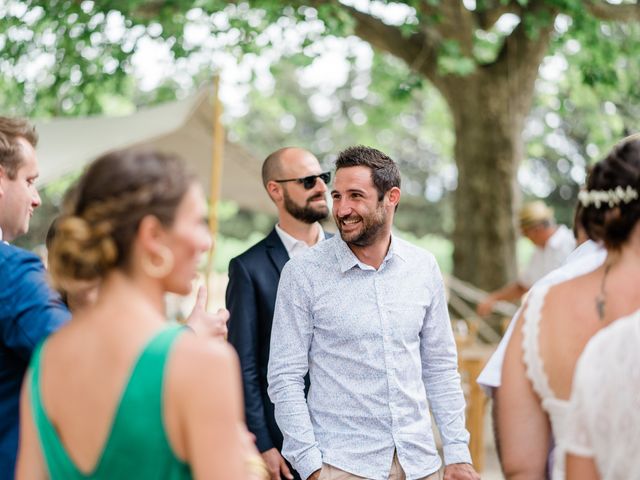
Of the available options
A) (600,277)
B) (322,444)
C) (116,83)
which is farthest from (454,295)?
(600,277)

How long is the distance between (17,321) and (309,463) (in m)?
1.38

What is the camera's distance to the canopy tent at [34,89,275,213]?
9.84 meters

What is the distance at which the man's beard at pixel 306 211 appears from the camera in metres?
4.45

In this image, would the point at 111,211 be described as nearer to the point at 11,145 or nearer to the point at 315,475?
the point at 11,145

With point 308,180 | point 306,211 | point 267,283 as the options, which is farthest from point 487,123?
point 267,283

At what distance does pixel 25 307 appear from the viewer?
245 cm

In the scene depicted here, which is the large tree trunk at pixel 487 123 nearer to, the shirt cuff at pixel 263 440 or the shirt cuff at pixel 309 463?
the shirt cuff at pixel 263 440

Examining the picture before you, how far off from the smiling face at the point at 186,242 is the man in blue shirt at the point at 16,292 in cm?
65

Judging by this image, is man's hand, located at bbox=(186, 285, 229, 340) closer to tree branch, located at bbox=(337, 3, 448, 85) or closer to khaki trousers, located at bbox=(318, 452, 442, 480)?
khaki trousers, located at bbox=(318, 452, 442, 480)

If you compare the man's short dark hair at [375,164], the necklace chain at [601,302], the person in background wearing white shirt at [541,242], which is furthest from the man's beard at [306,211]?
the person in background wearing white shirt at [541,242]

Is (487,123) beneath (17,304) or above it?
above

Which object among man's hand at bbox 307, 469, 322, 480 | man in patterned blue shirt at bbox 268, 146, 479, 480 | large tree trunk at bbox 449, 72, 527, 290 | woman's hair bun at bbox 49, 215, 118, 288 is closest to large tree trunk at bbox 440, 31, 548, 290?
large tree trunk at bbox 449, 72, 527, 290

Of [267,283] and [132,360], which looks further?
[267,283]

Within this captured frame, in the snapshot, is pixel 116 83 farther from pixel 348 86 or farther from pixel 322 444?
pixel 348 86
